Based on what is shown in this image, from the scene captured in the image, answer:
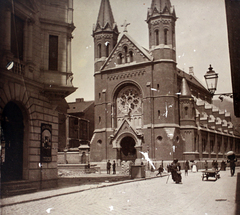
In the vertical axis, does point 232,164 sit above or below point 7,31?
below

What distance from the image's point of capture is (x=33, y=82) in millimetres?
12891

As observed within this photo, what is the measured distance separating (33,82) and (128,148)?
16960mm

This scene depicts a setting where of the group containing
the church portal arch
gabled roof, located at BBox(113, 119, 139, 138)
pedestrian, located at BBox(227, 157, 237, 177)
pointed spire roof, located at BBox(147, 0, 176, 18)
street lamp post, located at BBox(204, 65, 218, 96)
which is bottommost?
pedestrian, located at BBox(227, 157, 237, 177)

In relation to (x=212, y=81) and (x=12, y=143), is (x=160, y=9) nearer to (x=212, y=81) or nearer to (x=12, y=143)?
(x=212, y=81)

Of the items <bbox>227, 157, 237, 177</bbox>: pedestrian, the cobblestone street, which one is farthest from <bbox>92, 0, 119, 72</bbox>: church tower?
<bbox>227, 157, 237, 177</bbox>: pedestrian

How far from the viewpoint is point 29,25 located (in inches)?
513

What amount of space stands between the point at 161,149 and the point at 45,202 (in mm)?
16035

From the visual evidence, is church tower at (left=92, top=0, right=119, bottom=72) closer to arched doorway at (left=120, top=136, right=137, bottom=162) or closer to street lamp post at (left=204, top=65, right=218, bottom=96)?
street lamp post at (left=204, top=65, right=218, bottom=96)

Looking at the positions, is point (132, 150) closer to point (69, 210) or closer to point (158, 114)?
point (158, 114)

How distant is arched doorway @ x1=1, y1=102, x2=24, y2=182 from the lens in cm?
1207

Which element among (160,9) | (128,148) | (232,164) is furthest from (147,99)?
(232,164)

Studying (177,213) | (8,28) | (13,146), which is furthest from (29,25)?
(177,213)

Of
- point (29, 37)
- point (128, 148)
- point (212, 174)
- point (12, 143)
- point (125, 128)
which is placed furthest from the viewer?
point (128, 148)

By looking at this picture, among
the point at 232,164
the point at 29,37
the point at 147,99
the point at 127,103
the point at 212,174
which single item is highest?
the point at 29,37
